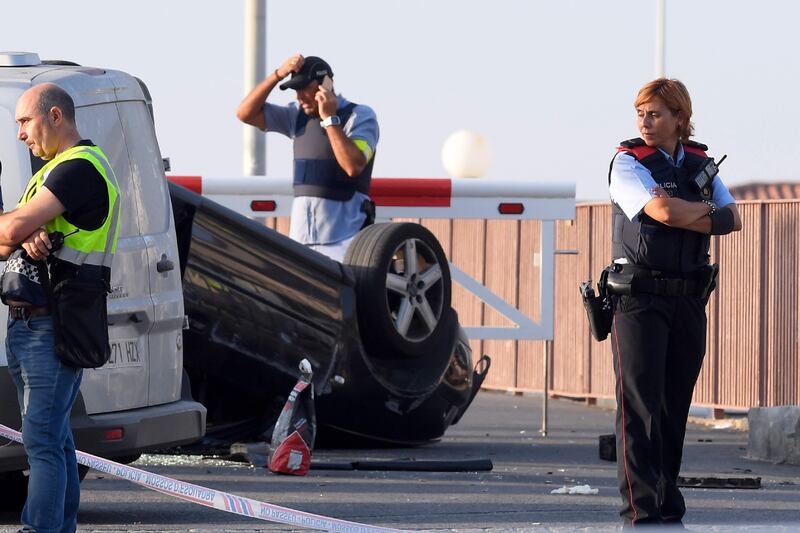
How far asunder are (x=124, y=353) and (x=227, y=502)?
0.98 metres

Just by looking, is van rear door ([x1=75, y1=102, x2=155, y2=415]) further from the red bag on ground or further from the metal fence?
the metal fence

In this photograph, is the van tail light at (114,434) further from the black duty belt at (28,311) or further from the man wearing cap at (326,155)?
the man wearing cap at (326,155)

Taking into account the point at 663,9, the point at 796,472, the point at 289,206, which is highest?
the point at 663,9

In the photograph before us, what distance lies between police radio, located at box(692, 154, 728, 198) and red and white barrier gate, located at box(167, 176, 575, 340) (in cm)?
487

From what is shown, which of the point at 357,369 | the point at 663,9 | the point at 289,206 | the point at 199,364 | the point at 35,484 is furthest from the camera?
the point at 663,9

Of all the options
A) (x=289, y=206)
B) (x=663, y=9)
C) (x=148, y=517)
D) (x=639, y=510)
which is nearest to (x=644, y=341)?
(x=639, y=510)

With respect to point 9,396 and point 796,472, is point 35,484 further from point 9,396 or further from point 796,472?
point 796,472

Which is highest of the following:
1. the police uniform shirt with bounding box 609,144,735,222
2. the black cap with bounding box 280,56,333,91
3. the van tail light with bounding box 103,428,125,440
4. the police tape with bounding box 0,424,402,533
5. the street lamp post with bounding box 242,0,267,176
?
the street lamp post with bounding box 242,0,267,176

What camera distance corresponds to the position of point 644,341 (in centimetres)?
682

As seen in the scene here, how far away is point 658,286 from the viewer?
6.81 m

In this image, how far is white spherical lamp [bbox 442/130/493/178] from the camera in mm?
21438

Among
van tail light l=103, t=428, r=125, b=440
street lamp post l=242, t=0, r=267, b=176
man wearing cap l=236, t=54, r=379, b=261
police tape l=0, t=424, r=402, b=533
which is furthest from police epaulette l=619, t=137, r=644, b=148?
street lamp post l=242, t=0, r=267, b=176

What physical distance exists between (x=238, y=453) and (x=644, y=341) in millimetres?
3622

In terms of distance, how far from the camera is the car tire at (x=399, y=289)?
9.97 metres
